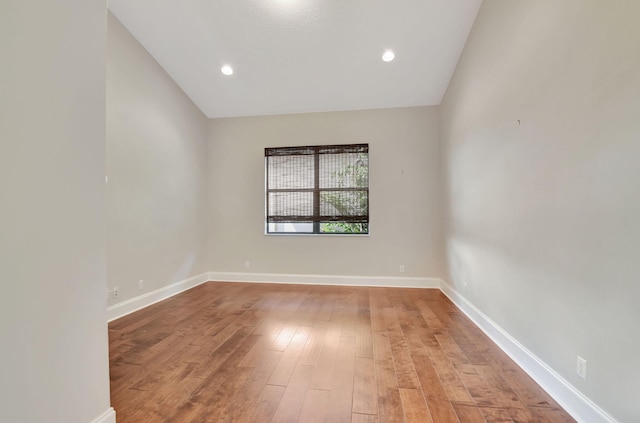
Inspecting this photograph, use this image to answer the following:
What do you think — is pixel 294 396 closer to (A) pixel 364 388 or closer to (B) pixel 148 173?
(A) pixel 364 388

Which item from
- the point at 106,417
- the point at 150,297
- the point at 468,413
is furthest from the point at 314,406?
the point at 150,297

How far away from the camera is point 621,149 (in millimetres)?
1299

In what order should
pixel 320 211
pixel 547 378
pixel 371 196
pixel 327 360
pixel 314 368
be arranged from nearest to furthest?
pixel 547 378, pixel 314 368, pixel 327 360, pixel 371 196, pixel 320 211

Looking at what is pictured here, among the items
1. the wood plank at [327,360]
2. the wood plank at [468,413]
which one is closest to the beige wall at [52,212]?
the wood plank at [327,360]

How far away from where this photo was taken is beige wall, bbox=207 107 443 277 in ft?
14.6

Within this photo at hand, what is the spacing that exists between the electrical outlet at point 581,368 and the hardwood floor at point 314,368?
27 cm

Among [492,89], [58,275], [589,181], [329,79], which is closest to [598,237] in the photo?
[589,181]

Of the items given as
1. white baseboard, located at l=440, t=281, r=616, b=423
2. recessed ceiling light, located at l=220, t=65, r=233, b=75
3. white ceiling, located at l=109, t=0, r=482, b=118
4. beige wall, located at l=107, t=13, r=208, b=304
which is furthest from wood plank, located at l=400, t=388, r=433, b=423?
recessed ceiling light, located at l=220, t=65, r=233, b=75

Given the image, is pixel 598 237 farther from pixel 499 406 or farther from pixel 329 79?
pixel 329 79

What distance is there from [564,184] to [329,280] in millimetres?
3510

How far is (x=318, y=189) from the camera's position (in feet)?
15.6

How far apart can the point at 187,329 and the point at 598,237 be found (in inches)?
129

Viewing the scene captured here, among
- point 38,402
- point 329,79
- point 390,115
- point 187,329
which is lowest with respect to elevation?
point 187,329

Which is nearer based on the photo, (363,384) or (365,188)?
(363,384)
